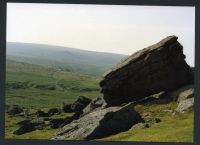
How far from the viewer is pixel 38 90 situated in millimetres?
39688

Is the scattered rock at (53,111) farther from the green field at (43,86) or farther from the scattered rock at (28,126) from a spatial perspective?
the scattered rock at (28,126)

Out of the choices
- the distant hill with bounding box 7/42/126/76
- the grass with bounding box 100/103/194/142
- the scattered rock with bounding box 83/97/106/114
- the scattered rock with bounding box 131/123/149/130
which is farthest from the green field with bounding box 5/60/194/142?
the distant hill with bounding box 7/42/126/76

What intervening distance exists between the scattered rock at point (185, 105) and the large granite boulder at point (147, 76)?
1643mm

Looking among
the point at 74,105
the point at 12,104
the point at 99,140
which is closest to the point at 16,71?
the point at 12,104

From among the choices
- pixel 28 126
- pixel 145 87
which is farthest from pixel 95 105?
pixel 28 126

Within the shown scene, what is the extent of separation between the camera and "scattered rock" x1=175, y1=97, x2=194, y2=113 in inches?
1248

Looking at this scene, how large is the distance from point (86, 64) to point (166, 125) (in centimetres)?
616

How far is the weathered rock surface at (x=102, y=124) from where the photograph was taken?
29984 millimetres

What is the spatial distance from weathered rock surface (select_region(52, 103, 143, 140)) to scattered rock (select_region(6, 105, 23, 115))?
13.7 ft

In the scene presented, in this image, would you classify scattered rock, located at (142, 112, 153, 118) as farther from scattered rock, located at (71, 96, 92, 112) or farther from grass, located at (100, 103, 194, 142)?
scattered rock, located at (71, 96, 92, 112)

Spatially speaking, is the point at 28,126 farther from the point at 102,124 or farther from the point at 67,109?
the point at 102,124

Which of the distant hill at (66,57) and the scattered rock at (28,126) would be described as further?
the scattered rock at (28,126)

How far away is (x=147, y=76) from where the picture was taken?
3472cm


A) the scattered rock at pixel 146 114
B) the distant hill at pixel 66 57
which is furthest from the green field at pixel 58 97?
the distant hill at pixel 66 57
